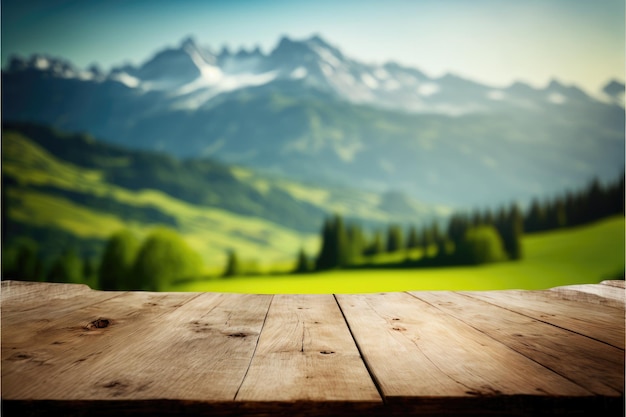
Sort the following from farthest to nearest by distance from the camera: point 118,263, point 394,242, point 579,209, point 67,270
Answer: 1. point 118,263
2. point 394,242
3. point 67,270
4. point 579,209

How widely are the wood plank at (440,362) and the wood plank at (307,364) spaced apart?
0.15 ft

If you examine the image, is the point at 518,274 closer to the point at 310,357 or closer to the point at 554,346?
the point at 554,346

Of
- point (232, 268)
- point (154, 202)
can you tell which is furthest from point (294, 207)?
point (232, 268)

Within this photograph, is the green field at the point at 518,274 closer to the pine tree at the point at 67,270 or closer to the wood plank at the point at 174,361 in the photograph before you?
the pine tree at the point at 67,270

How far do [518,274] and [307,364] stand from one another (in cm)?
3235

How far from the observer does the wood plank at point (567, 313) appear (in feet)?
4.42

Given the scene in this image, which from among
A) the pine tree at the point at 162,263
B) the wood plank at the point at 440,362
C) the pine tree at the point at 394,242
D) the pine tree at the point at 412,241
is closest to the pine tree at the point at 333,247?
the pine tree at the point at 394,242

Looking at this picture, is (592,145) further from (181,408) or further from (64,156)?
(181,408)

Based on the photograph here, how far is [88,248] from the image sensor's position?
8925 cm

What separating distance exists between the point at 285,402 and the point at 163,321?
86cm

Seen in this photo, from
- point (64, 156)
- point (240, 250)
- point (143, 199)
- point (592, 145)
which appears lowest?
point (240, 250)

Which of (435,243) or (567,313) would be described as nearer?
(567,313)

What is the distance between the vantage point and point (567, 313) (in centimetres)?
166

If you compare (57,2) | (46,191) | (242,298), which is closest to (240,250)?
(46,191)
